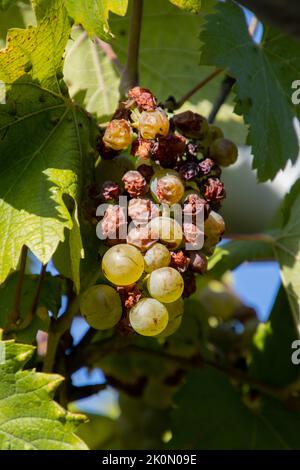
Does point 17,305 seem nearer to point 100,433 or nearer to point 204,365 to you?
point 204,365

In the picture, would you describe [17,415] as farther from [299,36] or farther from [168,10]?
[168,10]

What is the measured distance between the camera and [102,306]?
102 centimetres

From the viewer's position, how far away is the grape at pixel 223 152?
118cm

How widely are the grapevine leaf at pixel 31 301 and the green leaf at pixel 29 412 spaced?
0.46 ft

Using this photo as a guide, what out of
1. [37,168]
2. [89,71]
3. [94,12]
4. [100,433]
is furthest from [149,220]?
[100,433]

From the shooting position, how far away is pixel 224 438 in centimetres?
162

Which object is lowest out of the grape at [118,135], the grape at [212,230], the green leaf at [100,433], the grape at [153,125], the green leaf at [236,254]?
the green leaf at [100,433]

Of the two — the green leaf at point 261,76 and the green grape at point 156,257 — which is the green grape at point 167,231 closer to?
the green grape at point 156,257

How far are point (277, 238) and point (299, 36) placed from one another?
3.53ft

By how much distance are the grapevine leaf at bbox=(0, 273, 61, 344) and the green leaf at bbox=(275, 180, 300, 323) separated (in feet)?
1.40

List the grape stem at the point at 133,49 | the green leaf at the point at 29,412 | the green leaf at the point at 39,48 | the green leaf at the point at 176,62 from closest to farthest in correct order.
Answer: the green leaf at the point at 29,412, the green leaf at the point at 39,48, the grape stem at the point at 133,49, the green leaf at the point at 176,62

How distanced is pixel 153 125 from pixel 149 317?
27cm

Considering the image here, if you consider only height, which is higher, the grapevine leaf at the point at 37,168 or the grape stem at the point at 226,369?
the grapevine leaf at the point at 37,168

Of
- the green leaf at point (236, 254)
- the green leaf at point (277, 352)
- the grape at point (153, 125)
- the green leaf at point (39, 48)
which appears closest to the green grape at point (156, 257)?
the grape at point (153, 125)
